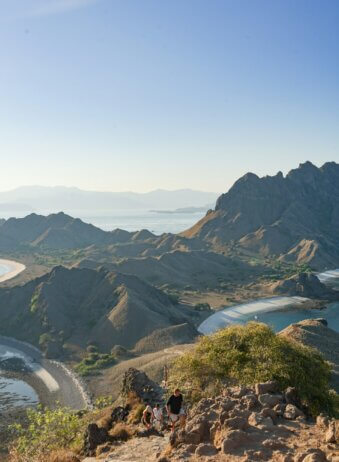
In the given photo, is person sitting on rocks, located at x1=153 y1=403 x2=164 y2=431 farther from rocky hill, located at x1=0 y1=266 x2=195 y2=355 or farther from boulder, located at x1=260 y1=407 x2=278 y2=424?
rocky hill, located at x1=0 y1=266 x2=195 y2=355

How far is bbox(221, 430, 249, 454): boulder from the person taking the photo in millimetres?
19094

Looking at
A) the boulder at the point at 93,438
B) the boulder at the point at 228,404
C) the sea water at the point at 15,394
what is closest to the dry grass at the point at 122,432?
the boulder at the point at 93,438

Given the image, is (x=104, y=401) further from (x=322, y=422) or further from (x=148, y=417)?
(x=322, y=422)

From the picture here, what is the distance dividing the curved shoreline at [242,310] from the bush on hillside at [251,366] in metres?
72.8

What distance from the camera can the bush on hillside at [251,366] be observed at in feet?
97.3

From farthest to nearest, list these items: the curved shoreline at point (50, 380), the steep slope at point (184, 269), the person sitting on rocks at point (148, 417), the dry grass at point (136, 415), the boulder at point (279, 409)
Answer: the steep slope at point (184, 269)
the curved shoreline at point (50, 380)
the dry grass at point (136, 415)
the person sitting on rocks at point (148, 417)
the boulder at point (279, 409)

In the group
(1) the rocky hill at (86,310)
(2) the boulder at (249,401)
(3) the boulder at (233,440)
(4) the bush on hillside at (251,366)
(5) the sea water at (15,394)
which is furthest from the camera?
(1) the rocky hill at (86,310)

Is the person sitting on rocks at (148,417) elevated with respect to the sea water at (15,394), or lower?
elevated

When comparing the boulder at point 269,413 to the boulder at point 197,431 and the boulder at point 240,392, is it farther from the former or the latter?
the boulder at point 240,392

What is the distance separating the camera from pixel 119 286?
113 meters

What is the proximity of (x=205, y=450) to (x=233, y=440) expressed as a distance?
4.46 ft

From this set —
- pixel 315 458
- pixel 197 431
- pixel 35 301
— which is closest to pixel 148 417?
pixel 197 431

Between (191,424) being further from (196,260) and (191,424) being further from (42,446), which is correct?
(196,260)

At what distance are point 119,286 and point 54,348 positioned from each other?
89.0 feet
